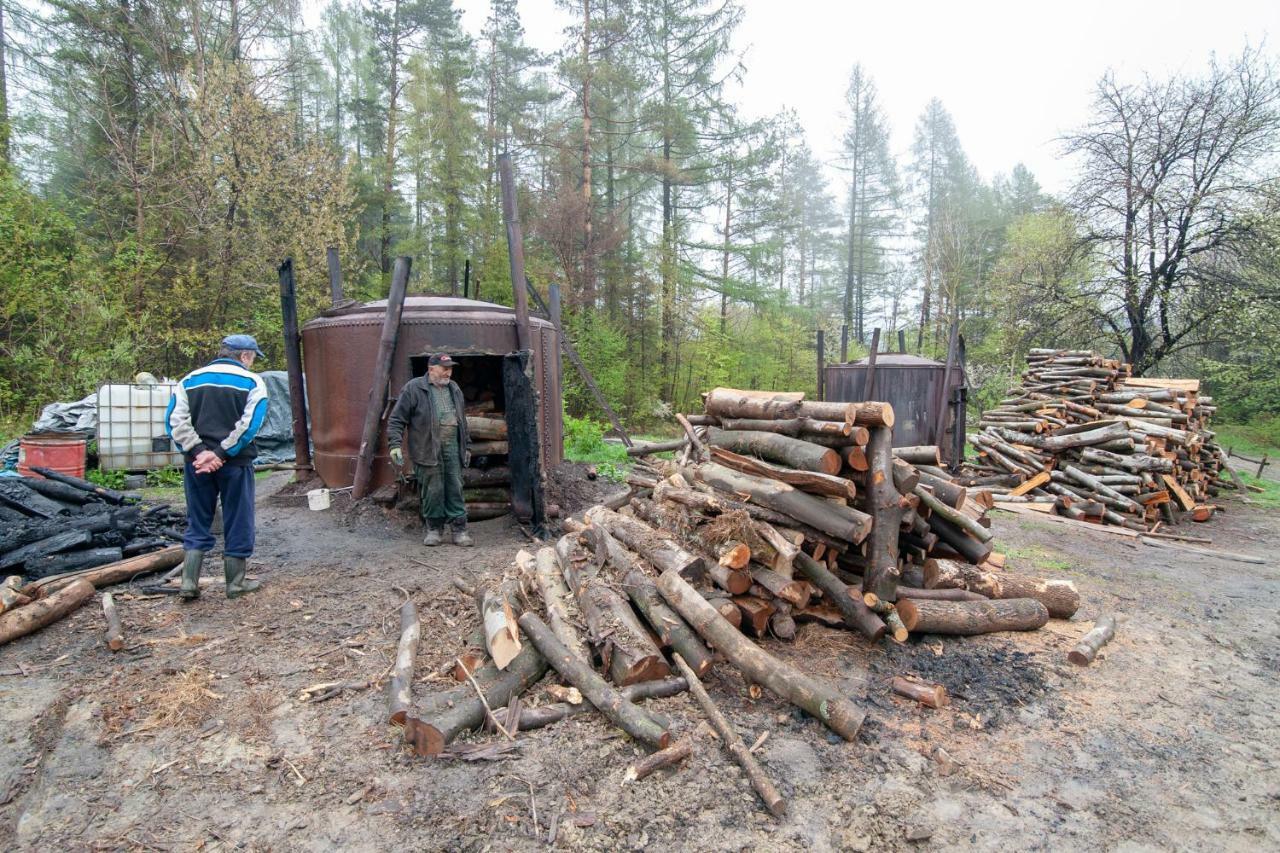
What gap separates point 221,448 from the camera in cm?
474

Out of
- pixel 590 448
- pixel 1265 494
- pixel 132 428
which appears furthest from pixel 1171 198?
pixel 132 428

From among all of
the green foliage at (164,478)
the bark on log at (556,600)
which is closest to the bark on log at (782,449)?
the bark on log at (556,600)

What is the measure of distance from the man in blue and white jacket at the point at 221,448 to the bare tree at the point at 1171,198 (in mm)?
18238

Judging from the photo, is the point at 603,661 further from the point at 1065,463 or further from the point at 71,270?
the point at 71,270

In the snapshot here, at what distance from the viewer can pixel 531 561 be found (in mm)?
4883

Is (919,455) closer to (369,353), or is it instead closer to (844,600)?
(844,600)

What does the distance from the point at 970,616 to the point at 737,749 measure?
232cm

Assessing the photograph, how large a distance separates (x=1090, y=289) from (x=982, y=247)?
15.8m

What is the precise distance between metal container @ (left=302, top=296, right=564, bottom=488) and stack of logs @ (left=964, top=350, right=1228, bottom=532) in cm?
803

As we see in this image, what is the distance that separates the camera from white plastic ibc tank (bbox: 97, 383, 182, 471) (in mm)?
9430

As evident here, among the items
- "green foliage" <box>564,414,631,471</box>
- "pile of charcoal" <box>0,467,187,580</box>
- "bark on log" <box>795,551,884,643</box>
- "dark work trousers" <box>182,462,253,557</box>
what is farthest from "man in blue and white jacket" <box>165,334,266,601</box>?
"green foliage" <box>564,414,631,471</box>

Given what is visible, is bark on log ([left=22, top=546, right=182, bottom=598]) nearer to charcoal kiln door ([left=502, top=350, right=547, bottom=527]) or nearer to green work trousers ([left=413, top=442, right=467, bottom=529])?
green work trousers ([left=413, top=442, right=467, bottom=529])

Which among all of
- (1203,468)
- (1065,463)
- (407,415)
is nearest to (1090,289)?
(1203,468)

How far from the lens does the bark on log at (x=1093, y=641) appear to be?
4.09 metres
